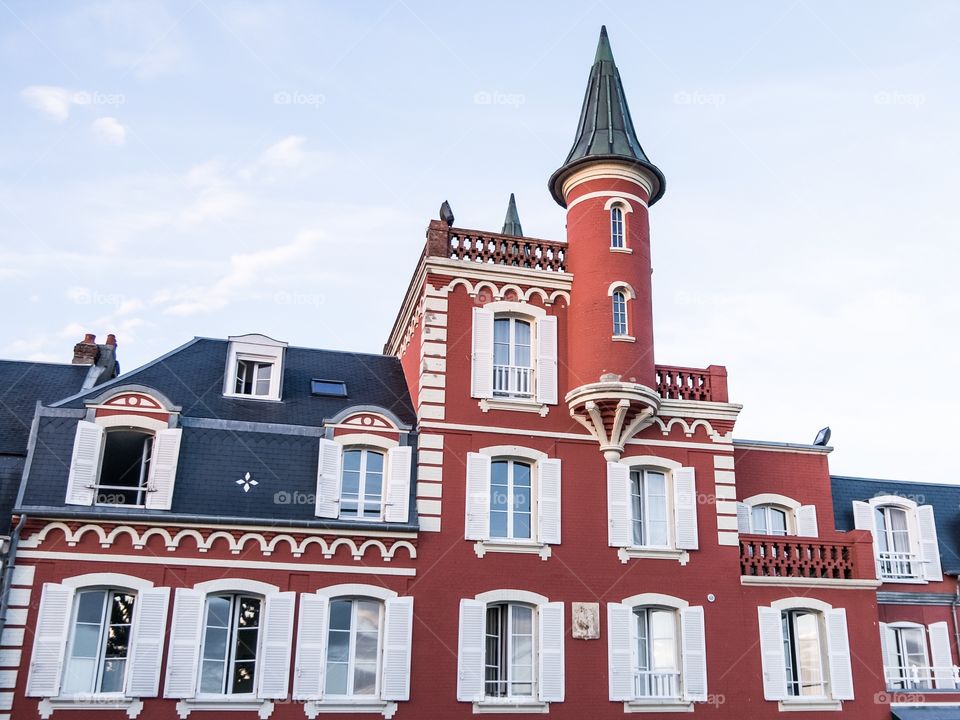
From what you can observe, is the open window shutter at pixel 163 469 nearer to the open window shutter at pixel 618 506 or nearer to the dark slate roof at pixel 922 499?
the open window shutter at pixel 618 506

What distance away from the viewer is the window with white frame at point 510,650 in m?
20.5

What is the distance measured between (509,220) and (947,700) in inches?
779

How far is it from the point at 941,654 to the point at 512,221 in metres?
18.9

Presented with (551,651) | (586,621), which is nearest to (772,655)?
(586,621)

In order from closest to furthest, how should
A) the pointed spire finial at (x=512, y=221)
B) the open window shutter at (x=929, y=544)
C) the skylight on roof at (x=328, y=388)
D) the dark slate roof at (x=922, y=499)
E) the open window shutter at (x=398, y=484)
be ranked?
the open window shutter at (x=398, y=484) < the skylight on roof at (x=328, y=388) < the open window shutter at (x=929, y=544) < the dark slate roof at (x=922, y=499) < the pointed spire finial at (x=512, y=221)

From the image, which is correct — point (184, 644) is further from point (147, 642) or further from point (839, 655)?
point (839, 655)

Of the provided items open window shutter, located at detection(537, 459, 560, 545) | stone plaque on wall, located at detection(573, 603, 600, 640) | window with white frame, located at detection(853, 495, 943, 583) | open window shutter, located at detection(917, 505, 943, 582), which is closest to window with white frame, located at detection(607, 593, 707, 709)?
stone plaque on wall, located at detection(573, 603, 600, 640)

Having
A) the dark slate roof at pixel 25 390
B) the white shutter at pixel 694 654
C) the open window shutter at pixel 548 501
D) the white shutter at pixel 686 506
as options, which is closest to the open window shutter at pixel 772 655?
the white shutter at pixel 694 654

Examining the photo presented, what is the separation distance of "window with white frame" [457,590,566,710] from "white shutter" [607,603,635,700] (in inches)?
44.3

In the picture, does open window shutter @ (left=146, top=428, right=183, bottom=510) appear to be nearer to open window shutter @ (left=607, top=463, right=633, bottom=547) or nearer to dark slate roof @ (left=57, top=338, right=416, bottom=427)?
dark slate roof @ (left=57, top=338, right=416, bottom=427)

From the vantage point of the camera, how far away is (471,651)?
20.6 metres

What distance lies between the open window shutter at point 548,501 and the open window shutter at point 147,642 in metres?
8.15

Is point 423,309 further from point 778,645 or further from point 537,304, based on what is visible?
point 778,645

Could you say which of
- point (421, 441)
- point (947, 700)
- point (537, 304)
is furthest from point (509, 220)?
point (947, 700)
